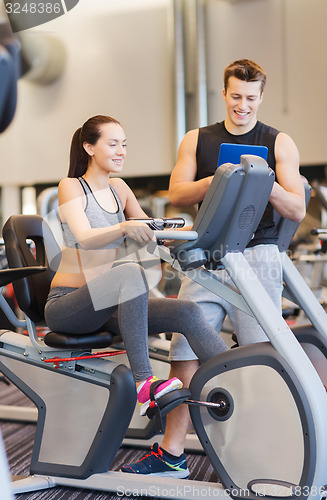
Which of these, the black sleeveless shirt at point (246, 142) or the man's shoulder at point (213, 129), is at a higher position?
the man's shoulder at point (213, 129)

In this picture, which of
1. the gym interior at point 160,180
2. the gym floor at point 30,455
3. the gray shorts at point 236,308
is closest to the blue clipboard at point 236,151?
the gym interior at point 160,180

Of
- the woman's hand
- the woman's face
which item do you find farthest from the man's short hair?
the woman's hand

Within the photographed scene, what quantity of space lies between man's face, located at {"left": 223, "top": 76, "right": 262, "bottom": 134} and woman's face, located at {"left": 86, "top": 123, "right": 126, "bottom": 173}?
403 millimetres

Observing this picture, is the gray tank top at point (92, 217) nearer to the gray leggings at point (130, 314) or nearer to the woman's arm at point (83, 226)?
the woman's arm at point (83, 226)

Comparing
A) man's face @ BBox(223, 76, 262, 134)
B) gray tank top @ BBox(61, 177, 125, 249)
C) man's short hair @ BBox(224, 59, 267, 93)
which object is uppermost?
man's short hair @ BBox(224, 59, 267, 93)

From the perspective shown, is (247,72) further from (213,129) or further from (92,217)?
(92,217)

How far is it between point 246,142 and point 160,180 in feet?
17.0

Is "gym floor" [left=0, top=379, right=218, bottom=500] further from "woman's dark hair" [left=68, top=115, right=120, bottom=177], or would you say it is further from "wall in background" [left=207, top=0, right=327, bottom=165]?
"wall in background" [left=207, top=0, right=327, bottom=165]

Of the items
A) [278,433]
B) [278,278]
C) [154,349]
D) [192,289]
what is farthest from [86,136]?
[278,433]

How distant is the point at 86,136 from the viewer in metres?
2.18

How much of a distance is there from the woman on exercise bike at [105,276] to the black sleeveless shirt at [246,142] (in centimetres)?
29

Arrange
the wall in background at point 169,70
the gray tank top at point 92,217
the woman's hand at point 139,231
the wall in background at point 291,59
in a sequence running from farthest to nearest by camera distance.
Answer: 1. the wall in background at point 291,59
2. the wall in background at point 169,70
3. the gray tank top at point 92,217
4. the woman's hand at point 139,231

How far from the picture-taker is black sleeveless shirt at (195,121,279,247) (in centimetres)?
217

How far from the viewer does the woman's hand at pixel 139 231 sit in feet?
5.79
